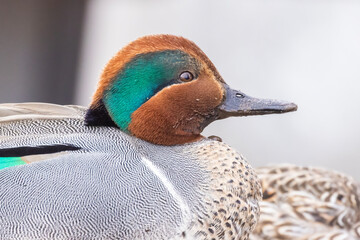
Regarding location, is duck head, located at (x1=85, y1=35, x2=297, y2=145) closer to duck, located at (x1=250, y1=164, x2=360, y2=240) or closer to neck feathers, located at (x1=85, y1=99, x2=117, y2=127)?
neck feathers, located at (x1=85, y1=99, x2=117, y2=127)

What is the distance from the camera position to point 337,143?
10.5 ft

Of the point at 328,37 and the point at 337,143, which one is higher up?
the point at 328,37

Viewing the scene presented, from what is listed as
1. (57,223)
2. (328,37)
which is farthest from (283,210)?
(328,37)

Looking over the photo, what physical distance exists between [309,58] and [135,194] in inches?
89.2

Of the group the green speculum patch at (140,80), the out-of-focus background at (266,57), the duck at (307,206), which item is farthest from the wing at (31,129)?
the out-of-focus background at (266,57)

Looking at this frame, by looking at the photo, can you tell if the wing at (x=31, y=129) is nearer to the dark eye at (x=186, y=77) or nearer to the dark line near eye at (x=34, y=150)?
the dark line near eye at (x=34, y=150)

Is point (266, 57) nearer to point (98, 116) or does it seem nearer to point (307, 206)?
point (307, 206)

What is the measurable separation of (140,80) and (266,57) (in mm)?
2064

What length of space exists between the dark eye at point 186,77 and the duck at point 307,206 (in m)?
0.93

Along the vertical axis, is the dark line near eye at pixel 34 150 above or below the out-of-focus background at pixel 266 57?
above

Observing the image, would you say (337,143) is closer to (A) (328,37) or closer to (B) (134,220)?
(A) (328,37)

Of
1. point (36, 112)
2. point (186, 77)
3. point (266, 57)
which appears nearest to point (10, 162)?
point (36, 112)

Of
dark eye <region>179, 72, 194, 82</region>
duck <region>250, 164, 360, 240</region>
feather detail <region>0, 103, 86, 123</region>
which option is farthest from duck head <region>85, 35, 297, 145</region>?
duck <region>250, 164, 360, 240</region>

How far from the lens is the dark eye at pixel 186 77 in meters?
1.36
